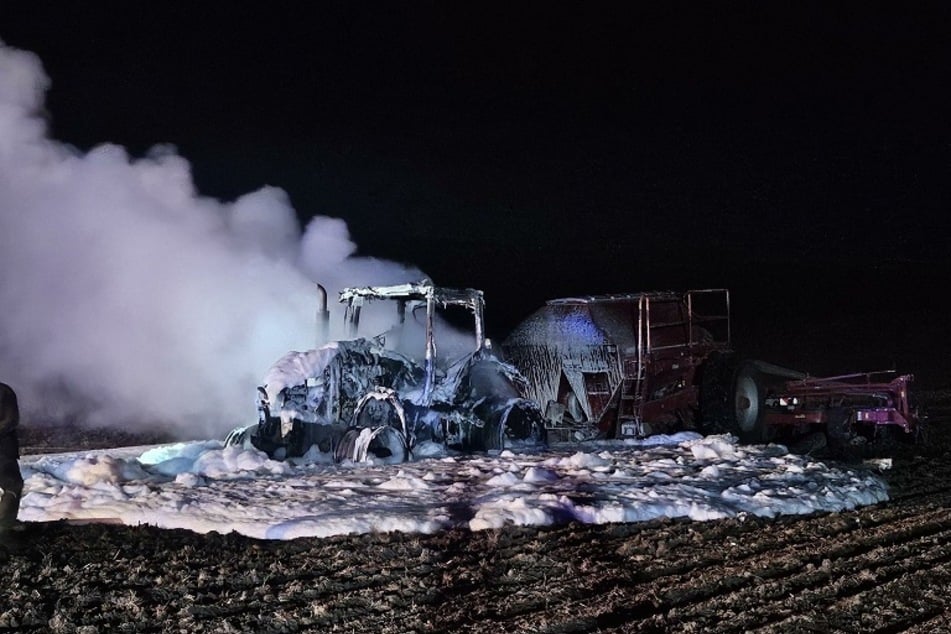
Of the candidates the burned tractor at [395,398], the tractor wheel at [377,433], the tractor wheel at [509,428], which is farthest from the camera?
the tractor wheel at [509,428]

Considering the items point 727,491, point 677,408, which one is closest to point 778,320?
point 677,408

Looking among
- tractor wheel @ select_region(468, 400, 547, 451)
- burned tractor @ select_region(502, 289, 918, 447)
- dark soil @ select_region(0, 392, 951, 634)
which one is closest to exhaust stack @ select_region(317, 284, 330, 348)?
tractor wheel @ select_region(468, 400, 547, 451)

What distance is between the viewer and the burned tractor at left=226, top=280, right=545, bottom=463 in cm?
1094

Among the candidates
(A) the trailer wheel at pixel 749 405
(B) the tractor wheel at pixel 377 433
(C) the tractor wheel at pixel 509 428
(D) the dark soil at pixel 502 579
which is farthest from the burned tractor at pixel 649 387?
(D) the dark soil at pixel 502 579

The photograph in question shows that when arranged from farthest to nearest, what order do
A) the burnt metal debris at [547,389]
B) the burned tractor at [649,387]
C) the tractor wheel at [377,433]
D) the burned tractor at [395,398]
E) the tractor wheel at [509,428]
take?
the burned tractor at [649,387]
the tractor wheel at [509,428]
the burnt metal debris at [547,389]
the burned tractor at [395,398]
the tractor wheel at [377,433]

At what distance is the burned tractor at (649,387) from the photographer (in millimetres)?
12953

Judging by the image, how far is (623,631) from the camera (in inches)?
200

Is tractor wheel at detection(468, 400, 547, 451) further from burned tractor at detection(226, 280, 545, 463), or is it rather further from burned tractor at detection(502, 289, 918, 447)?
burned tractor at detection(502, 289, 918, 447)

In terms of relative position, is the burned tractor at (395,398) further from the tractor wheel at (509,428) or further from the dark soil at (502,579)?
the dark soil at (502,579)

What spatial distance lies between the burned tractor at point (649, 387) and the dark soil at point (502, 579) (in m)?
5.20

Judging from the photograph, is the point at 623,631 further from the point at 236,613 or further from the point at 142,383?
the point at 142,383

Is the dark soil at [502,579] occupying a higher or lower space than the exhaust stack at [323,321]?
lower

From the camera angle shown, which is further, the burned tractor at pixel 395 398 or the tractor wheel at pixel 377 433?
the burned tractor at pixel 395 398

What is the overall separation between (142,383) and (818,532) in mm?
12233
